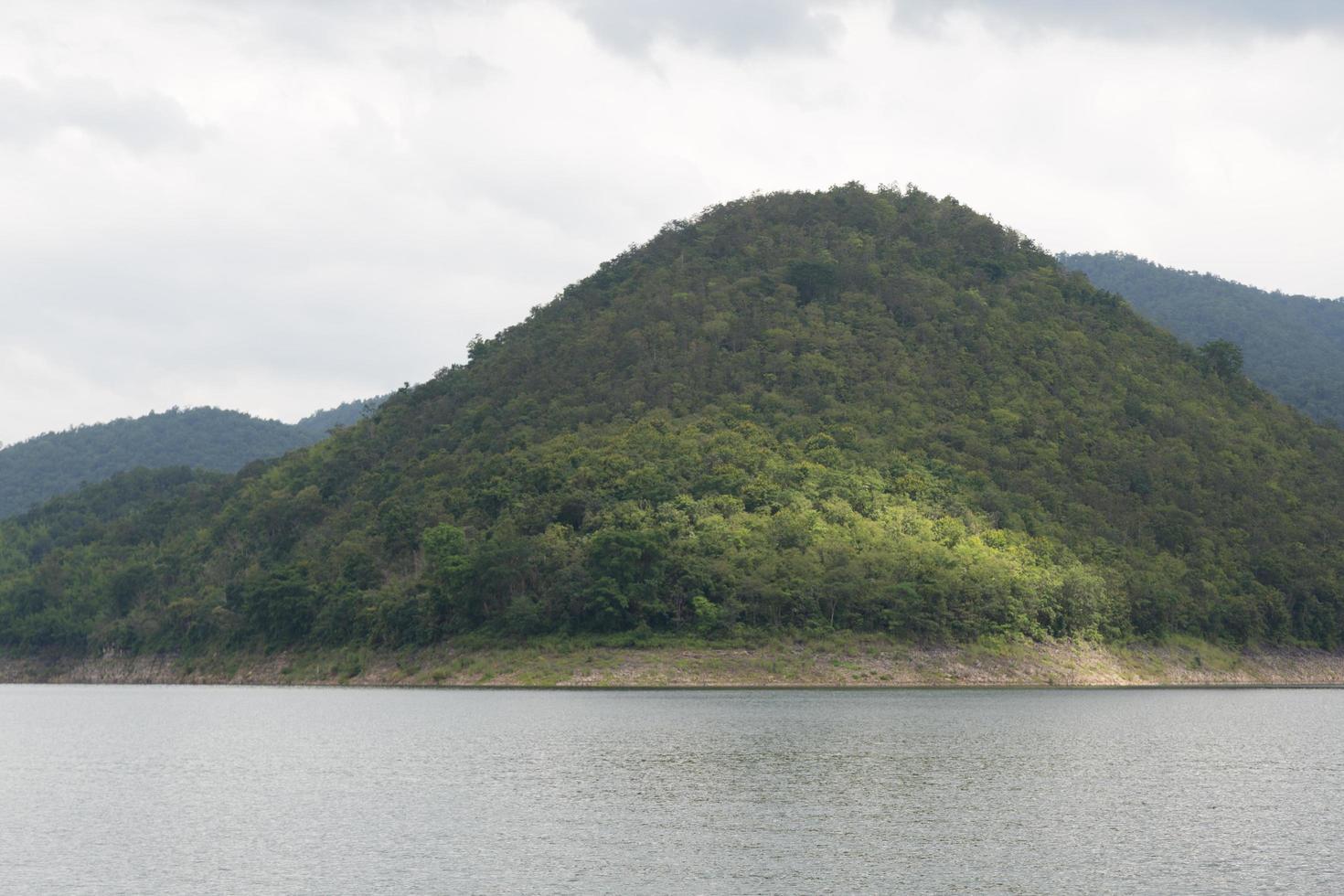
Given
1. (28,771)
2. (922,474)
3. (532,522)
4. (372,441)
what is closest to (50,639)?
(372,441)

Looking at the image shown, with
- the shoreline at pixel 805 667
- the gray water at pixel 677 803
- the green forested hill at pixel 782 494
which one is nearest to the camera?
the gray water at pixel 677 803

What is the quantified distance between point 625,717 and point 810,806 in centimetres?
3575

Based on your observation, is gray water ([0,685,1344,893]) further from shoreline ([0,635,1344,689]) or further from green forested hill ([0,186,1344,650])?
green forested hill ([0,186,1344,650])

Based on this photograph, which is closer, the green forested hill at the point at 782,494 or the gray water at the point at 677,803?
→ the gray water at the point at 677,803

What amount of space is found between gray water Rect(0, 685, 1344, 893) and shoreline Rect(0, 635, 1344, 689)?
91.2 feet

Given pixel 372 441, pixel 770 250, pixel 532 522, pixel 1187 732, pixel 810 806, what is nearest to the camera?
pixel 810 806

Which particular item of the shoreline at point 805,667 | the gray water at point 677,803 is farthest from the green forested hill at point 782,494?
the gray water at point 677,803

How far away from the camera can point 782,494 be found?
137 m

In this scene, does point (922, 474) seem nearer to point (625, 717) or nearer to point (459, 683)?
point (459, 683)

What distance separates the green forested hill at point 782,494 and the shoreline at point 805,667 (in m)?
2.36

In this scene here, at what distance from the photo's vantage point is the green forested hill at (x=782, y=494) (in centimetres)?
12375

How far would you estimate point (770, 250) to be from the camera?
19925 centimetres

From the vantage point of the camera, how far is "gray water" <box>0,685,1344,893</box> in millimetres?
36969

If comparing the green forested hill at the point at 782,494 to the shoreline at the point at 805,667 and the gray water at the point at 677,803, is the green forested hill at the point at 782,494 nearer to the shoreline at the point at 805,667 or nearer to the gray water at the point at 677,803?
the shoreline at the point at 805,667
